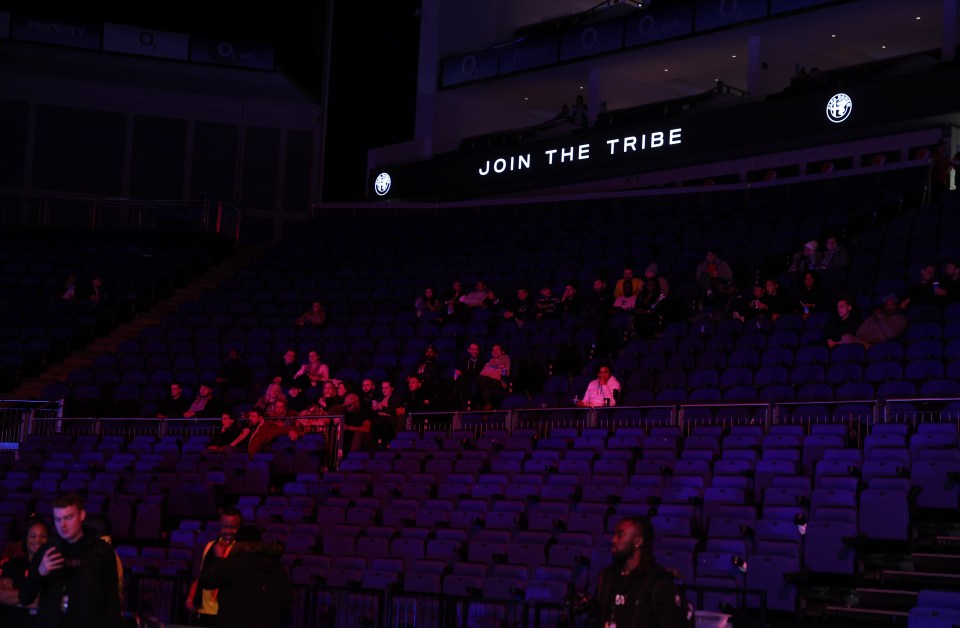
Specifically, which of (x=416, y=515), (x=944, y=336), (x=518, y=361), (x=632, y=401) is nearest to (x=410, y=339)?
(x=518, y=361)

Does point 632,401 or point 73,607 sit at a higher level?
point 632,401

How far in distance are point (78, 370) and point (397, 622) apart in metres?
10.7

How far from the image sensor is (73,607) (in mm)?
5891

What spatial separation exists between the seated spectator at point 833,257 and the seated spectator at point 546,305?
3815 mm

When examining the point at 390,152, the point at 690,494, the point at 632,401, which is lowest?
the point at 690,494

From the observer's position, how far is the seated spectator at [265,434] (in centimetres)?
1527

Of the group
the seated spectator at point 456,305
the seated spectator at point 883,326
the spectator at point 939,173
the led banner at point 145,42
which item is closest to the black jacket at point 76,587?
the seated spectator at point 883,326

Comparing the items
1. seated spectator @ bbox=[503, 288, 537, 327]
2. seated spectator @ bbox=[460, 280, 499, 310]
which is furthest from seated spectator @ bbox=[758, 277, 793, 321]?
seated spectator @ bbox=[460, 280, 499, 310]

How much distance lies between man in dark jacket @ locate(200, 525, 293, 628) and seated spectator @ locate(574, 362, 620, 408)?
25.2 feet

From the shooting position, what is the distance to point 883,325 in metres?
14.0

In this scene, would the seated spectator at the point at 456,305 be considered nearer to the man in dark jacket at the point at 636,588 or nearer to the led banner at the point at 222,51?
the led banner at the point at 222,51

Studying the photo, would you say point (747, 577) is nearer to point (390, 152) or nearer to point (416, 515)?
point (416, 515)

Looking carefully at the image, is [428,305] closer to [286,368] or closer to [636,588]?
[286,368]

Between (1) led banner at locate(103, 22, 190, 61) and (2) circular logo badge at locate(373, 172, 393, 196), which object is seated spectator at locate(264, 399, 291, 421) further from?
(1) led banner at locate(103, 22, 190, 61)
